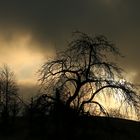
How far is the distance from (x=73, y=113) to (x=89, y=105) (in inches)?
96.3

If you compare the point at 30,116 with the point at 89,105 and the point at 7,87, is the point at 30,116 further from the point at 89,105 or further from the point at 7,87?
the point at 7,87

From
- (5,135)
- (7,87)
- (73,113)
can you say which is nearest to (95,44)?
(73,113)

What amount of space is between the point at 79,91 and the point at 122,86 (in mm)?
3518

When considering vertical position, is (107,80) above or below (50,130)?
above

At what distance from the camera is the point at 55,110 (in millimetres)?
40812

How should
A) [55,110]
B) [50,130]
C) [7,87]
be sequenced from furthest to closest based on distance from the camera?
[7,87], [50,130], [55,110]

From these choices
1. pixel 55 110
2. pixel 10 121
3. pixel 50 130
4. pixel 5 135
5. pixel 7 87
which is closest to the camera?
pixel 55 110

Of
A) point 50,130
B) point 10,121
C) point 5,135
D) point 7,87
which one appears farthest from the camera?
point 7,87

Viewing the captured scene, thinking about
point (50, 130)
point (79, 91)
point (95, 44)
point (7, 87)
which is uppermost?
point (7, 87)

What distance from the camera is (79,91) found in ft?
141

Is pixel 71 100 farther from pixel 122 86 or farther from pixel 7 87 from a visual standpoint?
pixel 7 87

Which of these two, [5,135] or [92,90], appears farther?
[5,135]

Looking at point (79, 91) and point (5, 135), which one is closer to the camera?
point (79, 91)

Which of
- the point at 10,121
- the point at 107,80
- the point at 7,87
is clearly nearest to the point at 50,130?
the point at 107,80
